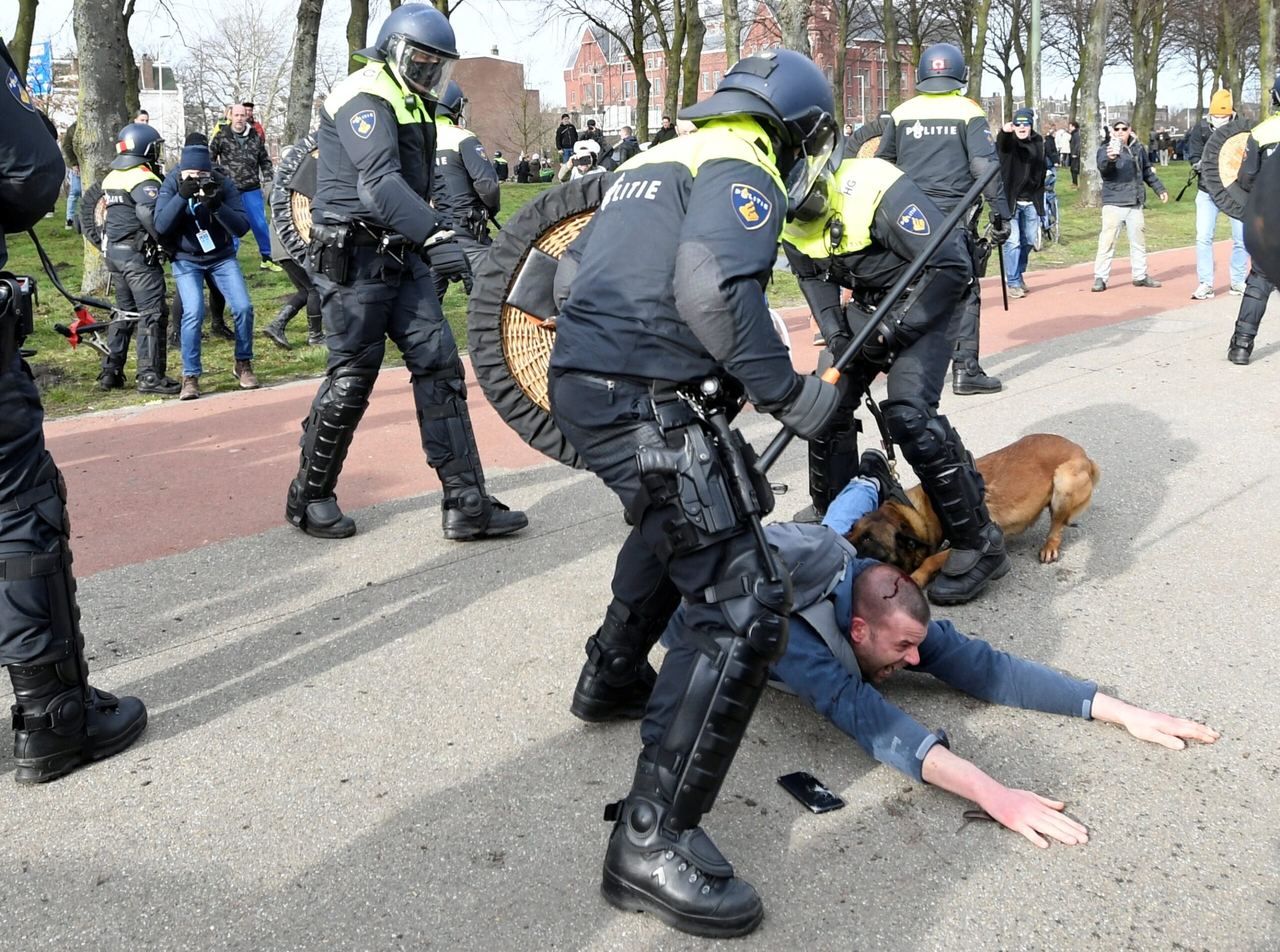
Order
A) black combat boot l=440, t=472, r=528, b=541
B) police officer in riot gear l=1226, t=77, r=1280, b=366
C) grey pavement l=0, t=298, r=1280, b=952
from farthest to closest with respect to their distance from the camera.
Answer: police officer in riot gear l=1226, t=77, r=1280, b=366, black combat boot l=440, t=472, r=528, b=541, grey pavement l=0, t=298, r=1280, b=952

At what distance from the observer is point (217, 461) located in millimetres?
7195

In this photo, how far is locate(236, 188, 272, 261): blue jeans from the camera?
1396cm

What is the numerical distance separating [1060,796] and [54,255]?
60.2ft

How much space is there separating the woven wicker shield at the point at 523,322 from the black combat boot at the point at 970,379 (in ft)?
16.9

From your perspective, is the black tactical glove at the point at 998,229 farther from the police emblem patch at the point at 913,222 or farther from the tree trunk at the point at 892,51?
the tree trunk at the point at 892,51

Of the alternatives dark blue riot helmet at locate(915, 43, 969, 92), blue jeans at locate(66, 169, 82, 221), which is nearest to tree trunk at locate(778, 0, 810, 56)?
dark blue riot helmet at locate(915, 43, 969, 92)

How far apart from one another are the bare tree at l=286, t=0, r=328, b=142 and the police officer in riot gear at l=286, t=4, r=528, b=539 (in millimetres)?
10629

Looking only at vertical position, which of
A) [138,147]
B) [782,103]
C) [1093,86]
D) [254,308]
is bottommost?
[254,308]

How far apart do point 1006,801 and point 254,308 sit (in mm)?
11280

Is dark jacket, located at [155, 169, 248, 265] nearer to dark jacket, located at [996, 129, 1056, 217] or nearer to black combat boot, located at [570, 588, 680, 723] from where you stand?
black combat boot, located at [570, 588, 680, 723]

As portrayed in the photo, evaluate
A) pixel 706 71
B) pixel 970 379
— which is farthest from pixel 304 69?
pixel 706 71

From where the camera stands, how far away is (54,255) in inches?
713

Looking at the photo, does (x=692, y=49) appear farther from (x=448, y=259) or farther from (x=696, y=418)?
(x=696, y=418)

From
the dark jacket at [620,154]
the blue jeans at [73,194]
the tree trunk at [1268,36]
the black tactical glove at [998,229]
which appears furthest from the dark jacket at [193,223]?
the tree trunk at [1268,36]
